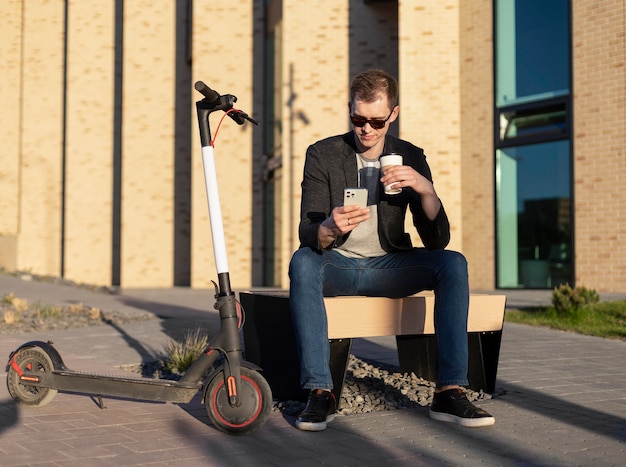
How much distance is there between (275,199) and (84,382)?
58.0ft

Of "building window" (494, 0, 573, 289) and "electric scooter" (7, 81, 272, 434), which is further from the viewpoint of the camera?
"building window" (494, 0, 573, 289)

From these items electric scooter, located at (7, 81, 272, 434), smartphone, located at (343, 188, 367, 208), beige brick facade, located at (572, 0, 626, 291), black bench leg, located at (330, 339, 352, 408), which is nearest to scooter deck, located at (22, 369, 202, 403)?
electric scooter, located at (7, 81, 272, 434)

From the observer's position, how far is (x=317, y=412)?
3834mm

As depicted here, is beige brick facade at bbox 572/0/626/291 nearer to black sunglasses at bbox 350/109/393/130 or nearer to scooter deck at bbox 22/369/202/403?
black sunglasses at bbox 350/109/393/130

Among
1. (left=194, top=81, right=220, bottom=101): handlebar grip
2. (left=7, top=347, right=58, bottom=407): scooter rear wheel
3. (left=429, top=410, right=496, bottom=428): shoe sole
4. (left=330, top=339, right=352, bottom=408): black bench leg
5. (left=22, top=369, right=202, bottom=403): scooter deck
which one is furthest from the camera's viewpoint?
(left=7, top=347, right=58, bottom=407): scooter rear wheel

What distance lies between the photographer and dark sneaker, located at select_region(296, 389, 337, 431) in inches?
150

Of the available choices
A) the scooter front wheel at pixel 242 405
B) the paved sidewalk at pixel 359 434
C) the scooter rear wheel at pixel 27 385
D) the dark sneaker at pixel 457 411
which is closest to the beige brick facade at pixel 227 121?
the paved sidewalk at pixel 359 434

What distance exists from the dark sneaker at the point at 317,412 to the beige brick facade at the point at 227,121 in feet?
36.6

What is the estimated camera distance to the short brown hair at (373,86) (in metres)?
4.16

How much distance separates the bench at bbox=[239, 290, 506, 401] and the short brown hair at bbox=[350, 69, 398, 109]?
1068mm

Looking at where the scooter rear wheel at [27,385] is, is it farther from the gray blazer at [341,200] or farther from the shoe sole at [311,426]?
the gray blazer at [341,200]

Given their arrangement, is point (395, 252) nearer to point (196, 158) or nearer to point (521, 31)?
point (521, 31)

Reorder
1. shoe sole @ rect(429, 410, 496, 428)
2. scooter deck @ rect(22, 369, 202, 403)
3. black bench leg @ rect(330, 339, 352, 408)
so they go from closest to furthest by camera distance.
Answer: scooter deck @ rect(22, 369, 202, 403) < shoe sole @ rect(429, 410, 496, 428) < black bench leg @ rect(330, 339, 352, 408)

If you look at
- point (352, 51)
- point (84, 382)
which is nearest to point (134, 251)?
point (352, 51)
